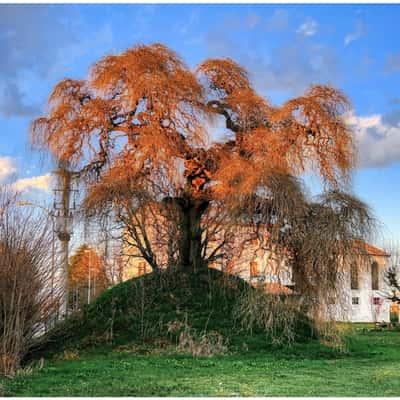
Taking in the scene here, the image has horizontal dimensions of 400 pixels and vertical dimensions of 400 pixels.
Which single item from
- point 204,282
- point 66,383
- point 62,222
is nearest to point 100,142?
point 62,222

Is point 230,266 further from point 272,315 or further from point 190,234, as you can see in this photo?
point 190,234

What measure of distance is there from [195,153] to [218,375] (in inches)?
416

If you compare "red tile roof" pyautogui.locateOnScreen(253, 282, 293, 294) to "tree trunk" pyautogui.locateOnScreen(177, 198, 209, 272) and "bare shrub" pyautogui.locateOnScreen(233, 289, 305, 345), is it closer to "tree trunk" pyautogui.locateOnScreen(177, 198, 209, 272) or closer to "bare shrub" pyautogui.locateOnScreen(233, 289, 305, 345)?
"bare shrub" pyautogui.locateOnScreen(233, 289, 305, 345)

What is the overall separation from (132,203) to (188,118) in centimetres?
449

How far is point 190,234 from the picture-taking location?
76.5ft

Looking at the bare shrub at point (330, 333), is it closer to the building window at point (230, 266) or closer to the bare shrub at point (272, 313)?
the bare shrub at point (272, 313)

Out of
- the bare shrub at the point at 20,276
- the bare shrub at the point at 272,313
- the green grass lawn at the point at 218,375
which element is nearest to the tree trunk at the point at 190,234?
the bare shrub at the point at 272,313

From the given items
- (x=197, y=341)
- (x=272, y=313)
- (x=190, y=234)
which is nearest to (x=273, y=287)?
(x=272, y=313)

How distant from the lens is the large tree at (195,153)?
18.3m

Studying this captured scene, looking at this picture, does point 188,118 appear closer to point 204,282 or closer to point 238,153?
point 238,153

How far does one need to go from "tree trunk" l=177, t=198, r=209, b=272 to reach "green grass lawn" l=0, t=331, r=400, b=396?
5733mm

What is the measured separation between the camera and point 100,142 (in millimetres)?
23156

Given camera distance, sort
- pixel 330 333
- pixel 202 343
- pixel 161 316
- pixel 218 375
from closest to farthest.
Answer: pixel 218 375, pixel 202 343, pixel 330 333, pixel 161 316

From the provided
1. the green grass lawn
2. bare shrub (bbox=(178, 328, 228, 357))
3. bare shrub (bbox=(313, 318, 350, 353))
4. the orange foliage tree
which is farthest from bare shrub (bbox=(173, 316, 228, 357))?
the orange foliage tree
